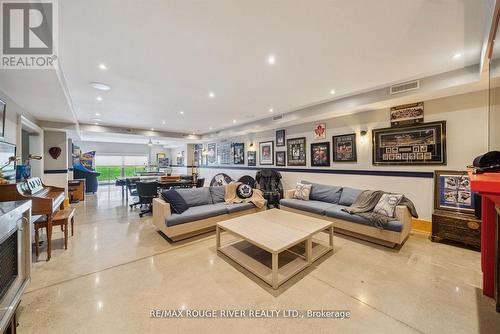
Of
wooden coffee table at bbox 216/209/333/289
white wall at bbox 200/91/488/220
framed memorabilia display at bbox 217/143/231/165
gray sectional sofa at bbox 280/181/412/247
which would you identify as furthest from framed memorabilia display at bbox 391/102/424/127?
framed memorabilia display at bbox 217/143/231/165

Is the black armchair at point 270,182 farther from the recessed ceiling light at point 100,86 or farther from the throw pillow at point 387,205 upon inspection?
the recessed ceiling light at point 100,86

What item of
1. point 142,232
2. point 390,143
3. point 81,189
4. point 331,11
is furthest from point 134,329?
point 81,189

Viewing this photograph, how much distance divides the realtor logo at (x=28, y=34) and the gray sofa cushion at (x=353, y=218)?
435cm

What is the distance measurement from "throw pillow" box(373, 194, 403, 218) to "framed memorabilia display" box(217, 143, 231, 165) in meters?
5.94

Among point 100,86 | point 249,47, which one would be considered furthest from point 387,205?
point 100,86

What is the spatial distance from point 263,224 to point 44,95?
4.14 m

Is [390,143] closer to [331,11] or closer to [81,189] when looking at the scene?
[331,11]

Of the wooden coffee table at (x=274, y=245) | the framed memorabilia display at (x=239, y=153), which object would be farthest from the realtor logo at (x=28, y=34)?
the framed memorabilia display at (x=239, y=153)

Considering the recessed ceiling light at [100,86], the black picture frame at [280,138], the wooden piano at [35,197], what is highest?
the recessed ceiling light at [100,86]

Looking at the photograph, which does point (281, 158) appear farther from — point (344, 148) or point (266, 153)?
point (344, 148)

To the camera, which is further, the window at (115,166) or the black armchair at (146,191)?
the window at (115,166)

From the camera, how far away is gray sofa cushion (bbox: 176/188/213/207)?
3.92 metres

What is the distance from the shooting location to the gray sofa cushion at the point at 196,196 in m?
3.92

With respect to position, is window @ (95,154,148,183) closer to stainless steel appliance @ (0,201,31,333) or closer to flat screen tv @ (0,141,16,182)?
flat screen tv @ (0,141,16,182)
